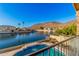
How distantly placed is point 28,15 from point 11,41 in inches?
18.6

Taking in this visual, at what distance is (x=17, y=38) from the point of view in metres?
2.35

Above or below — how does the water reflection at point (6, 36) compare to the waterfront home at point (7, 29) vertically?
below

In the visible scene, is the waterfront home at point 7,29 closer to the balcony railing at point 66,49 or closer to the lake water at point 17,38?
the lake water at point 17,38

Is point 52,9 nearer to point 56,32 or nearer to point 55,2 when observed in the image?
point 55,2

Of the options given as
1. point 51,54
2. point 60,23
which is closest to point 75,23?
point 60,23

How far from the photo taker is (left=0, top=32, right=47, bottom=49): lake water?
7.48 feet

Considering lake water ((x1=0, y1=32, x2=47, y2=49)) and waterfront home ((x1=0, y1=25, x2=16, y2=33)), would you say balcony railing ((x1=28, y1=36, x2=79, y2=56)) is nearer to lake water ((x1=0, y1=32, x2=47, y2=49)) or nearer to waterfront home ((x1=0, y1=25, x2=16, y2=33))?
lake water ((x1=0, y1=32, x2=47, y2=49))

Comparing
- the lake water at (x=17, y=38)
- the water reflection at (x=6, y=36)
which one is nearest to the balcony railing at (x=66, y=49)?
the lake water at (x=17, y=38)

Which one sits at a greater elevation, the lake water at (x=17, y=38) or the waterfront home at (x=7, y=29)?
the waterfront home at (x=7, y=29)

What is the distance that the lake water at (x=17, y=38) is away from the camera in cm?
228

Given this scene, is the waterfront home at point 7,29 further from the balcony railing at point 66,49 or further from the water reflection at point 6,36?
the balcony railing at point 66,49

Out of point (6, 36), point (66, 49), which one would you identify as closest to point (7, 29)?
point (6, 36)

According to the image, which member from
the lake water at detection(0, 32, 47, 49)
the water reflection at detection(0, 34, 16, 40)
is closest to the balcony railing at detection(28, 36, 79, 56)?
the lake water at detection(0, 32, 47, 49)

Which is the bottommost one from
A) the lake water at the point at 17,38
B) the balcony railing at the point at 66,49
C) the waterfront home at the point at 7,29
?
the balcony railing at the point at 66,49
